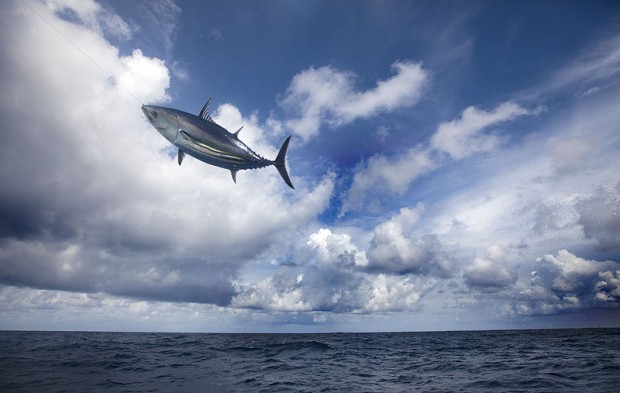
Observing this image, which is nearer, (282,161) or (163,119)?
(163,119)

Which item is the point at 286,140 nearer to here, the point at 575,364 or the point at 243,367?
the point at 243,367

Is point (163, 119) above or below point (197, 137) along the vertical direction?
above

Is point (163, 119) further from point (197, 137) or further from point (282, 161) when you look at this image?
point (282, 161)

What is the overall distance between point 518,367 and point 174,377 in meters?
22.8

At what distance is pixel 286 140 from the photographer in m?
5.43

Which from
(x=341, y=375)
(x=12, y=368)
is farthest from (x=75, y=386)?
(x=341, y=375)

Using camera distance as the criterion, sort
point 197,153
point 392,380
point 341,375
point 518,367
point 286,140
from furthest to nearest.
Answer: point 518,367 → point 341,375 → point 392,380 → point 286,140 → point 197,153

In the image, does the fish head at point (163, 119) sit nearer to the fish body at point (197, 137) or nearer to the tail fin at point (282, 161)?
the fish body at point (197, 137)

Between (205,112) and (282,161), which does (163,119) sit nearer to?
(205,112)

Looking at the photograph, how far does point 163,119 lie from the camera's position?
4.21 meters

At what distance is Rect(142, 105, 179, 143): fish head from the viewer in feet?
13.7

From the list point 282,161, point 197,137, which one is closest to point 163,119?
point 197,137

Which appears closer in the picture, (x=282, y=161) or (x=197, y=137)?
(x=197, y=137)

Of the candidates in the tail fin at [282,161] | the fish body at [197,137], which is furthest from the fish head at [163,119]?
the tail fin at [282,161]
